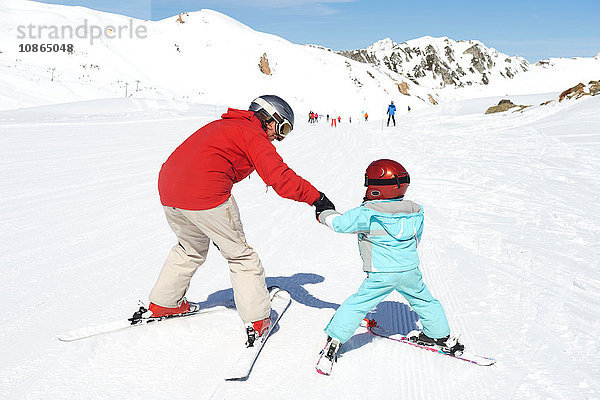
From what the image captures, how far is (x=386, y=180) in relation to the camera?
287cm

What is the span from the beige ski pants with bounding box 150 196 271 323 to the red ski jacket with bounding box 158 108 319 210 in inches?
4.3

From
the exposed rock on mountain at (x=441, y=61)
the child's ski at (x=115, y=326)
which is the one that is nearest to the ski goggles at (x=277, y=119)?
the child's ski at (x=115, y=326)

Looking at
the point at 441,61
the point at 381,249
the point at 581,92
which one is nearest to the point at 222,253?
the point at 381,249

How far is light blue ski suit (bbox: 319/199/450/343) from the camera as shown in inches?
112

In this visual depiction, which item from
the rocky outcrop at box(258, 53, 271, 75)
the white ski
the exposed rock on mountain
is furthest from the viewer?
the exposed rock on mountain

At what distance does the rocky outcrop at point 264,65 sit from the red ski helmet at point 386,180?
65.6m

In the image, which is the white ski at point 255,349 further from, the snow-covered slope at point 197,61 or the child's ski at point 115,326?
the snow-covered slope at point 197,61

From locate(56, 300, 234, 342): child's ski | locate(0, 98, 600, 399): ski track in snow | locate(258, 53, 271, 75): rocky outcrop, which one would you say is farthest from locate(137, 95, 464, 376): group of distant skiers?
locate(258, 53, 271, 75): rocky outcrop

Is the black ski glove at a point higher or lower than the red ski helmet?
lower

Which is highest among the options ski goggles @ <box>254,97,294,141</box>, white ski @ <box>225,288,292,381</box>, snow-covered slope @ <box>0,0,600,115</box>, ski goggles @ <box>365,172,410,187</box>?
snow-covered slope @ <box>0,0,600,115</box>

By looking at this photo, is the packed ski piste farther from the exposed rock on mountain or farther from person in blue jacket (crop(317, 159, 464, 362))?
the exposed rock on mountain

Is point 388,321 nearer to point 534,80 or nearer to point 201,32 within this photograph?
point 201,32

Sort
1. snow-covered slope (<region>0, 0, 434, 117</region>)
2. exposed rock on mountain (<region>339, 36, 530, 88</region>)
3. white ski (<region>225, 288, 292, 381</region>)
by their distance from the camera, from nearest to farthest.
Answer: white ski (<region>225, 288, 292, 381</region>)
snow-covered slope (<region>0, 0, 434, 117</region>)
exposed rock on mountain (<region>339, 36, 530, 88</region>)

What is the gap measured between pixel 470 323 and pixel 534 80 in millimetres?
143378
